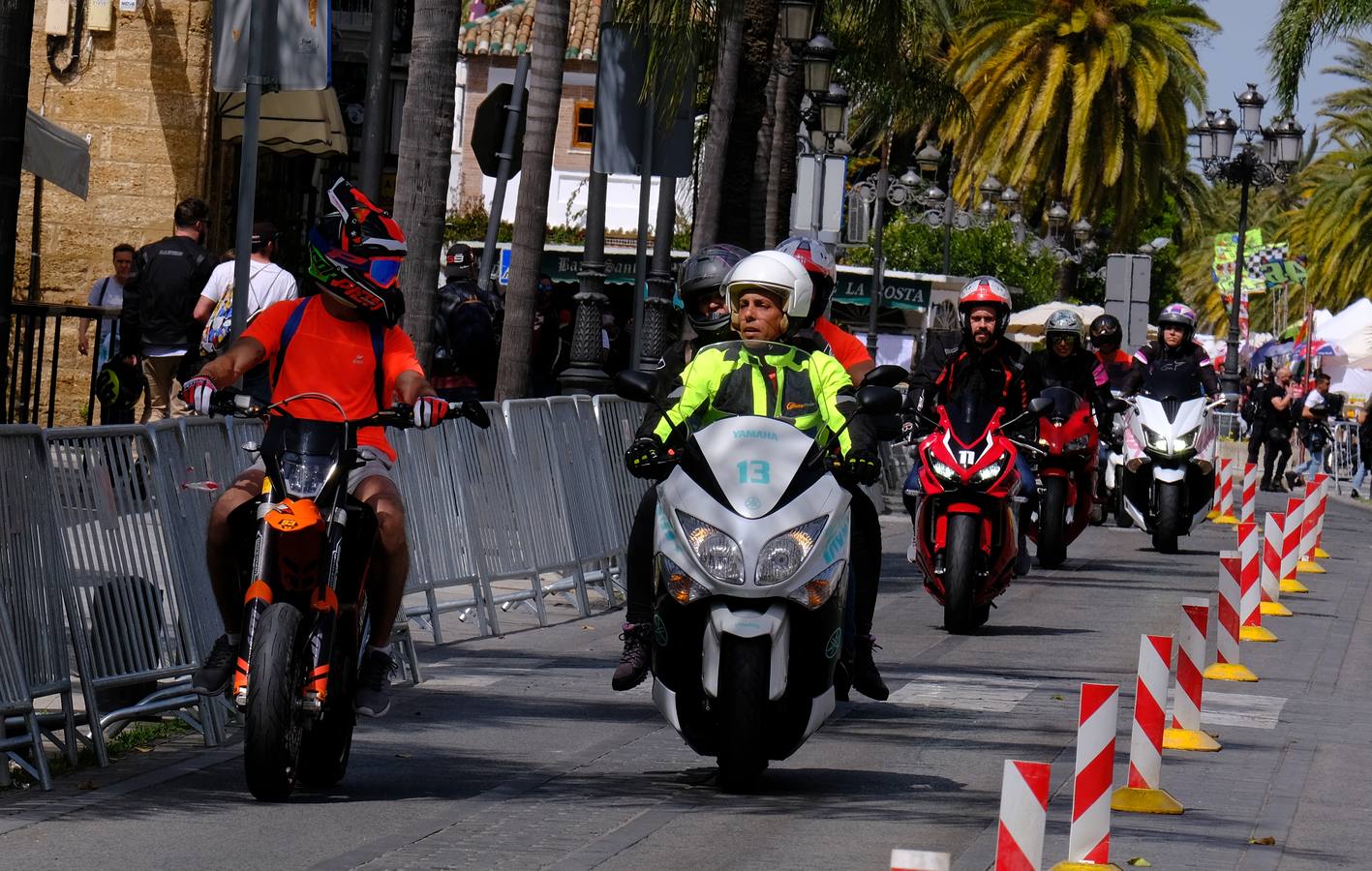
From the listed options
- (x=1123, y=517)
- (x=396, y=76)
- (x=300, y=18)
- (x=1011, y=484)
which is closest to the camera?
(x=300, y=18)

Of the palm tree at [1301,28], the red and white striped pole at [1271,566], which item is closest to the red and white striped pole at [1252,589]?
the red and white striped pole at [1271,566]

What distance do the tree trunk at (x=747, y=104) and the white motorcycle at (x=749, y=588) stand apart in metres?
12.0

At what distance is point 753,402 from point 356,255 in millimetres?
1456

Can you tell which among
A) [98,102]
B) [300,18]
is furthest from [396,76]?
[300,18]

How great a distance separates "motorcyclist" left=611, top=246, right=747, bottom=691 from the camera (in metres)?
8.48

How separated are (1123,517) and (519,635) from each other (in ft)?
38.2

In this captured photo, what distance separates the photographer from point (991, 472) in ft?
43.7

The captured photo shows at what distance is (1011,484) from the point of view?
1336cm

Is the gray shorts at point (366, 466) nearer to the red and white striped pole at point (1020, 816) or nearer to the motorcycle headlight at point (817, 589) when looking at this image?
the motorcycle headlight at point (817, 589)

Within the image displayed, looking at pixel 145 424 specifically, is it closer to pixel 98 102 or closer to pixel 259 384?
pixel 259 384

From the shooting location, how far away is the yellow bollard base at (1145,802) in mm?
8328

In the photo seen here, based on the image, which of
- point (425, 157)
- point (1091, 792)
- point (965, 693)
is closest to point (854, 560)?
point (965, 693)

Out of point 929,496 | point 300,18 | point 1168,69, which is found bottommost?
point 929,496

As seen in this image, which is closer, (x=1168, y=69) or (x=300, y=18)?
(x=300, y=18)
